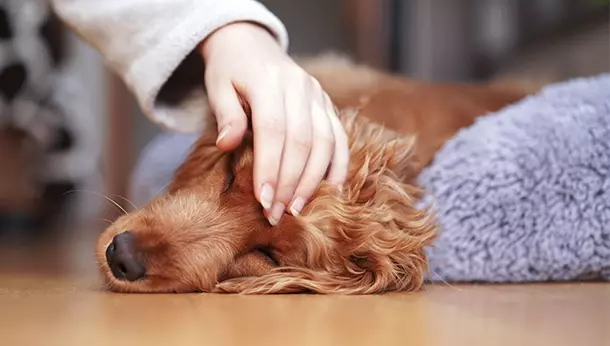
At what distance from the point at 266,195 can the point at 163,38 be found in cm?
44

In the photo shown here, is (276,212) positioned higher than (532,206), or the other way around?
(532,206)

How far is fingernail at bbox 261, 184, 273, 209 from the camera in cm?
114

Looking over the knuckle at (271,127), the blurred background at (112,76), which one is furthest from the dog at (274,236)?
the blurred background at (112,76)

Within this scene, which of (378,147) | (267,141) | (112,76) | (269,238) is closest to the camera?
(267,141)

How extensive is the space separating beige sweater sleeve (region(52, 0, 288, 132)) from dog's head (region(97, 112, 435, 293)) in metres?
0.20

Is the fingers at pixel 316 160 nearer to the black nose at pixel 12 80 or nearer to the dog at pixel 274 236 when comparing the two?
the dog at pixel 274 236

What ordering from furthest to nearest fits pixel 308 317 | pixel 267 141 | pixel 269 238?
1. pixel 269 238
2. pixel 267 141
3. pixel 308 317

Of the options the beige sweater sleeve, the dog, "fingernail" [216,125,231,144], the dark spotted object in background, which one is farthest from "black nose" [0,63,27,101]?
"fingernail" [216,125,231,144]

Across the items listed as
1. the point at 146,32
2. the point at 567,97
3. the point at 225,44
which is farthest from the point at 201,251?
the point at 567,97

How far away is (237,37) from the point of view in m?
1.32

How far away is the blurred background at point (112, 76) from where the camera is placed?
3463mm

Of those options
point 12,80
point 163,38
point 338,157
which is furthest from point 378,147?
point 12,80

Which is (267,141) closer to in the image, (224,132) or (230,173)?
(224,132)

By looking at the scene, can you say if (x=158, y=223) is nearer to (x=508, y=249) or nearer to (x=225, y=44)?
(x=225, y=44)
